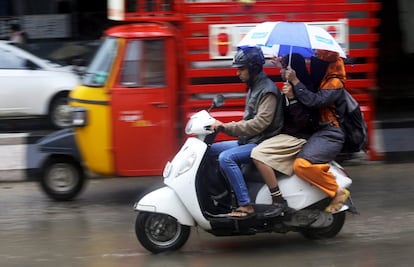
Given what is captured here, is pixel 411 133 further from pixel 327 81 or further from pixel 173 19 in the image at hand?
pixel 327 81

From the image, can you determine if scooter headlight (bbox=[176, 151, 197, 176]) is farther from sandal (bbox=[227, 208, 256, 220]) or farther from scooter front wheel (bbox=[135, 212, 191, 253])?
sandal (bbox=[227, 208, 256, 220])

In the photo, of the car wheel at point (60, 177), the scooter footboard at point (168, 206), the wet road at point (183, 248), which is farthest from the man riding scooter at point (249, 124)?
the car wheel at point (60, 177)

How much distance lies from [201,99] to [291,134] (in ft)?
7.99

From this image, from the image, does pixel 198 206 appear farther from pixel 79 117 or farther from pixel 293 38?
pixel 79 117

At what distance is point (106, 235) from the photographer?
6938 mm

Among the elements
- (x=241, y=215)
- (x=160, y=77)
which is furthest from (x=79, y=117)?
(x=241, y=215)

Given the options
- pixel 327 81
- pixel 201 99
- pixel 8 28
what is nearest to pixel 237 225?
pixel 327 81

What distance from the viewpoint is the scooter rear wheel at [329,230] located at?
21.2 ft

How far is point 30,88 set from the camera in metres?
12.8

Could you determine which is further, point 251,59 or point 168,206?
point 251,59

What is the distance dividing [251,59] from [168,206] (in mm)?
1400

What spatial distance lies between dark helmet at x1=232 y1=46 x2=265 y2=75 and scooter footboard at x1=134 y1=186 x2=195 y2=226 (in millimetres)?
1215

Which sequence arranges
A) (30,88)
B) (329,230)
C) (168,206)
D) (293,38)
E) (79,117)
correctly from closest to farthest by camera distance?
(293,38)
(168,206)
(329,230)
(79,117)
(30,88)

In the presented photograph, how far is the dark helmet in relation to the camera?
6172 mm
